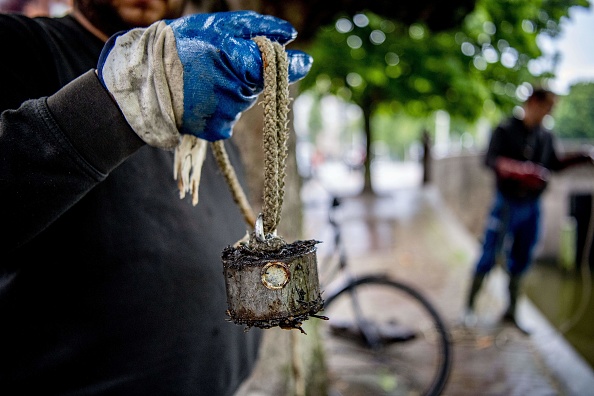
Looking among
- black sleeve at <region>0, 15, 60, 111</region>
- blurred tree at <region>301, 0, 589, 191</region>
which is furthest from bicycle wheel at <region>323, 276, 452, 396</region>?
black sleeve at <region>0, 15, 60, 111</region>

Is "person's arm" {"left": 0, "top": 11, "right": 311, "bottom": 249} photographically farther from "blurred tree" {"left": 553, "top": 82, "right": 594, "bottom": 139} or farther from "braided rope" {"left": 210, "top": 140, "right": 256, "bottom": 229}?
"blurred tree" {"left": 553, "top": 82, "right": 594, "bottom": 139}

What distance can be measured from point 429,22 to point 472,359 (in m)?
2.97

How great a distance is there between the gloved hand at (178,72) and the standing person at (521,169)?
422 cm

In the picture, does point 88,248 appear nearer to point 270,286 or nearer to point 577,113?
point 270,286

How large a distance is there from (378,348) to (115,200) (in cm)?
329

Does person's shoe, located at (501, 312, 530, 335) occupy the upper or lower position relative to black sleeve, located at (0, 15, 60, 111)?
lower

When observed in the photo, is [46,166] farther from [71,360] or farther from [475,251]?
[475,251]

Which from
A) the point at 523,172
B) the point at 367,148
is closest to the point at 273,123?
the point at 523,172

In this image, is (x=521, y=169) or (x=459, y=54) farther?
(x=459, y=54)

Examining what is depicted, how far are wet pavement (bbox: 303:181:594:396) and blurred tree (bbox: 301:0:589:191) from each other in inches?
77.3

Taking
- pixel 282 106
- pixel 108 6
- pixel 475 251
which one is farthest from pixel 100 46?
pixel 475 251

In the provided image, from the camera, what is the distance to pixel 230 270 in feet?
3.45

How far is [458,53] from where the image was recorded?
546 centimetres

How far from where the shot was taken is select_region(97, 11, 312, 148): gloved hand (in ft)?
3.37
